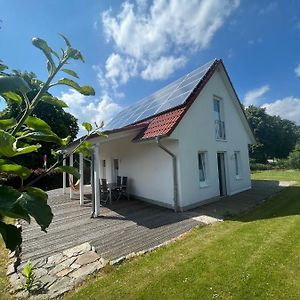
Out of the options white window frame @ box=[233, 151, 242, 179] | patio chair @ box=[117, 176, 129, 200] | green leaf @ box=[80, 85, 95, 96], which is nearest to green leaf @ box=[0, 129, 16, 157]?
green leaf @ box=[80, 85, 95, 96]

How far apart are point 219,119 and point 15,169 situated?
14463mm

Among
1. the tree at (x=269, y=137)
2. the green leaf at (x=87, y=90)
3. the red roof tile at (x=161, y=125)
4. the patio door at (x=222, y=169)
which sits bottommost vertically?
the patio door at (x=222, y=169)

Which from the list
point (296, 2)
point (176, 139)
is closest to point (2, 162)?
point (176, 139)

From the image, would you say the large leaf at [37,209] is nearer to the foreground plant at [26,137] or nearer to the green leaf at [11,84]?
the foreground plant at [26,137]

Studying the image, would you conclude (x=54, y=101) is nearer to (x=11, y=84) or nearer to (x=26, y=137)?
(x=26, y=137)

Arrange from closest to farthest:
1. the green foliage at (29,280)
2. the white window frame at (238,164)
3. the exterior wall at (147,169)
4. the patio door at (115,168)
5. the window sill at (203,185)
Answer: the green foliage at (29,280) → the exterior wall at (147,169) → the window sill at (203,185) → the white window frame at (238,164) → the patio door at (115,168)

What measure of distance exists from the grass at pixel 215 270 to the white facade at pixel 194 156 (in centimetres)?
385

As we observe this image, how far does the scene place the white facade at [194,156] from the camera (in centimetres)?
1134

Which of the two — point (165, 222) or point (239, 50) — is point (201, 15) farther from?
point (165, 222)

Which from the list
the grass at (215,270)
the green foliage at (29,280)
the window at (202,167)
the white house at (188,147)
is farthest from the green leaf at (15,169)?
the window at (202,167)

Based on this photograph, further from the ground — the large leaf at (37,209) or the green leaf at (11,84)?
the green leaf at (11,84)

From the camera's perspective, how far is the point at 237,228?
817cm

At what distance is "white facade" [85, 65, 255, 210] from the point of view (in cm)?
1134

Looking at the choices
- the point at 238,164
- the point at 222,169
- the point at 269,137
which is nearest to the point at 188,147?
→ the point at 222,169
